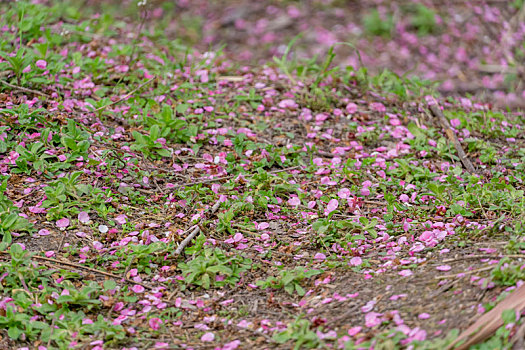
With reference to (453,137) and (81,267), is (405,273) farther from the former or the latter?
(453,137)

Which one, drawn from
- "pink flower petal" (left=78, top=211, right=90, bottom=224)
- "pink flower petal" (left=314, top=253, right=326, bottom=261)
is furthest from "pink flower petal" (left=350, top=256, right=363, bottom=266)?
"pink flower petal" (left=78, top=211, right=90, bottom=224)

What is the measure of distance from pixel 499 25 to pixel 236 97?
4.75 meters

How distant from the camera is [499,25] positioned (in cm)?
791

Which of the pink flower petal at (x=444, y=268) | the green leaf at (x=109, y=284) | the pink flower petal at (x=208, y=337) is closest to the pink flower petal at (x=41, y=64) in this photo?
the green leaf at (x=109, y=284)

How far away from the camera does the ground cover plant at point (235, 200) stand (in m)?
2.84

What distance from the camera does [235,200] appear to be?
3869mm

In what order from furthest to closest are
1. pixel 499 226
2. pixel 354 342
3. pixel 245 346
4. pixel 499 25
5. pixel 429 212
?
pixel 499 25 → pixel 429 212 → pixel 499 226 → pixel 245 346 → pixel 354 342

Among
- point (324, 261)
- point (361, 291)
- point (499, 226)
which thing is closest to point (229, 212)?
point (324, 261)

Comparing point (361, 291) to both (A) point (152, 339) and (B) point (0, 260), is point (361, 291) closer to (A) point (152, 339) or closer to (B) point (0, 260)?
(A) point (152, 339)

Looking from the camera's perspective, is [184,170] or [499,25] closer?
[184,170]

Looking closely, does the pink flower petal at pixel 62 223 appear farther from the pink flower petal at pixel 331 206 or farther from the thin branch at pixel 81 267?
the pink flower petal at pixel 331 206

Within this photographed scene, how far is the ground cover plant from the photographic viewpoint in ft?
9.31

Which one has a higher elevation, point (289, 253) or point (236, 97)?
point (236, 97)

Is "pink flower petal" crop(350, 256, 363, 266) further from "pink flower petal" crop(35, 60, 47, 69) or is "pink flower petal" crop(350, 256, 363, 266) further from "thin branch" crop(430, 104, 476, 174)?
"pink flower petal" crop(35, 60, 47, 69)
